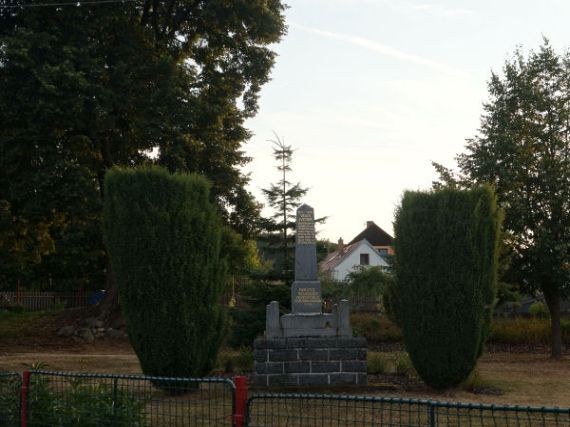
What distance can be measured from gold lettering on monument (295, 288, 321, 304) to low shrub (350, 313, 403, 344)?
9.94 m

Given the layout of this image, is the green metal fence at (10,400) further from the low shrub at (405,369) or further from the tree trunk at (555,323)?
the tree trunk at (555,323)

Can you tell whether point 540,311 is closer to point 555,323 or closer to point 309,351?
point 555,323

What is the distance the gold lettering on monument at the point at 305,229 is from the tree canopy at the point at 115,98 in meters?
9.52

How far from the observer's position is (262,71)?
88.9ft

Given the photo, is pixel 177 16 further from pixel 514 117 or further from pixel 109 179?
pixel 109 179

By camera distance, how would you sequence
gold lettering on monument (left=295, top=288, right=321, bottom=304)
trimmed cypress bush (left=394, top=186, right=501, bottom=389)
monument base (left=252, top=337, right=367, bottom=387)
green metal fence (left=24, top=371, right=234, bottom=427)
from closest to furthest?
green metal fence (left=24, top=371, right=234, bottom=427) < trimmed cypress bush (left=394, top=186, right=501, bottom=389) < monument base (left=252, top=337, right=367, bottom=387) < gold lettering on monument (left=295, top=288, right=321, bottom=304)

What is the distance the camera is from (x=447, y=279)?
45.1 feet

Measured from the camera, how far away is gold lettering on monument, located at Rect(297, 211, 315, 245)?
15.1 metres

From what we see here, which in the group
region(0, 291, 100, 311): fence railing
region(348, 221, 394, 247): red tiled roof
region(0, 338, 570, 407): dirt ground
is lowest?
region(0, 338, 570, 407): dirt ground

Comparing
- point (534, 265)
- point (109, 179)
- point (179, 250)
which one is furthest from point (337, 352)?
point (534, 265)

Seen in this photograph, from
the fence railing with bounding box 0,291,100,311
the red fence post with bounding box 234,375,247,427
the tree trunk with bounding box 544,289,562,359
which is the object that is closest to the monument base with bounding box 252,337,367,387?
the red fence post with bounding box 234,375,247,427

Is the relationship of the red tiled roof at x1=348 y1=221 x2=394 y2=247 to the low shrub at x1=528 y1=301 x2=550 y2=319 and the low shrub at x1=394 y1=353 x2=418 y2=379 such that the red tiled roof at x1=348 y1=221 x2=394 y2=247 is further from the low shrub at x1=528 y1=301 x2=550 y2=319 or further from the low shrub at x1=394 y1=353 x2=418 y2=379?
the low shrub at x1=394 y1=353 x2=418 y2=379

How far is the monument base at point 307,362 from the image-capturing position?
46.8 ft

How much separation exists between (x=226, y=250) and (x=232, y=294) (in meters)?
6.81
